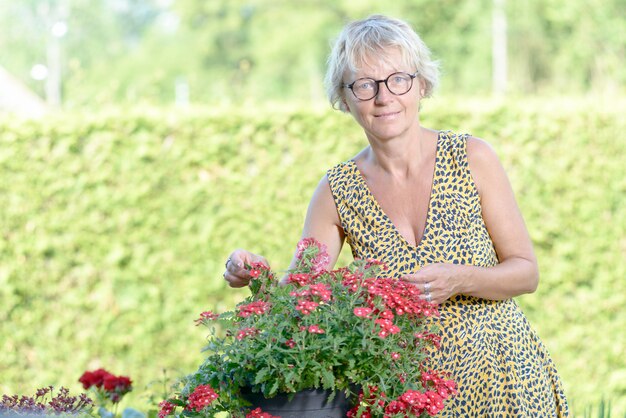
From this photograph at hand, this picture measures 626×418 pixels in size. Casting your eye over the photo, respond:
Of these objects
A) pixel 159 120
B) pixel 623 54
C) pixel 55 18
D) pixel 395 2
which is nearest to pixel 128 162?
pixel 159 120

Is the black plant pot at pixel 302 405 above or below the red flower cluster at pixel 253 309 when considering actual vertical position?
below

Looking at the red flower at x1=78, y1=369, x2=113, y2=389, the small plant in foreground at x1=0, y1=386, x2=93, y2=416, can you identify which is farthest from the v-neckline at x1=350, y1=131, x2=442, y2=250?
the red flower at x1=78, y1=369, x2=113, y2=389

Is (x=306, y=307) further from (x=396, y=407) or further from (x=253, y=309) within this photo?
(x=396, y=407)

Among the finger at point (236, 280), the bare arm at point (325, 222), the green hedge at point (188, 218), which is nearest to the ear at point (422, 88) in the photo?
the bare arm at point (325, 222)

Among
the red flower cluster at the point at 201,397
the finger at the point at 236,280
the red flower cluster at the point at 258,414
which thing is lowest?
the red flower cluster at the point at 258,414

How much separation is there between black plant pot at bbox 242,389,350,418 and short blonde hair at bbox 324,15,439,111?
0.93 metres

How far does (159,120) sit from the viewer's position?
602 centimetres

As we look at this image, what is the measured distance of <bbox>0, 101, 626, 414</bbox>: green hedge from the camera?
5.93 m

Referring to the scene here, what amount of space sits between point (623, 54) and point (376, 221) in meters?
23.9

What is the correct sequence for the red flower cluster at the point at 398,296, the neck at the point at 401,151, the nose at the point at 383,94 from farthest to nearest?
the neck at the point at 401,151 → the nose at the point at 383,94 → the red flower cluster at the point at 398,296

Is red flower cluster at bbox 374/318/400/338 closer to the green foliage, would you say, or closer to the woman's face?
the green foliage

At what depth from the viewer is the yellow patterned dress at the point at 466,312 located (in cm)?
228

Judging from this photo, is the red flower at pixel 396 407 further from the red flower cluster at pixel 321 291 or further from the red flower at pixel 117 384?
the red flower at pixel 117 384

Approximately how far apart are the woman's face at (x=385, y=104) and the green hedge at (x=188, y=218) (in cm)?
368
